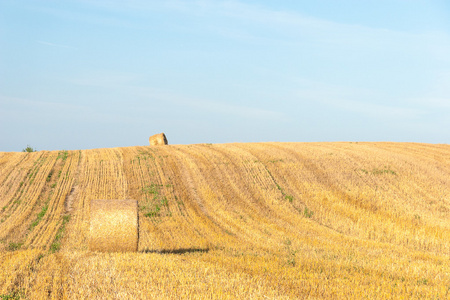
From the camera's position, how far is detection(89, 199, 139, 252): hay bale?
43.6 ft

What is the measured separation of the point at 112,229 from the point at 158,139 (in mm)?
24299

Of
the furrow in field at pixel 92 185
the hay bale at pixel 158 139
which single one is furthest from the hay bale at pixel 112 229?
the hay bale at pixel 158 139

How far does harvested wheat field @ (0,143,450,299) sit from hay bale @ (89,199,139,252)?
0.41 metres

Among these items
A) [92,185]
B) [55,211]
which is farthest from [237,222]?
[92,185]

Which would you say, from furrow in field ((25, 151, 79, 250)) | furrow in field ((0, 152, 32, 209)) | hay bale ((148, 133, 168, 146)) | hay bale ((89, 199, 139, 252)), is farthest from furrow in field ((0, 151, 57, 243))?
hay bale ((148, 133, 168, 146))

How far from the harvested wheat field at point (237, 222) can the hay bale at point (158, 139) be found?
15.2 ft

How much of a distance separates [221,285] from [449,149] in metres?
31.2

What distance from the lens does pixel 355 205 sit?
21594mm

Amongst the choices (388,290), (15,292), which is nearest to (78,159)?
(15,292)

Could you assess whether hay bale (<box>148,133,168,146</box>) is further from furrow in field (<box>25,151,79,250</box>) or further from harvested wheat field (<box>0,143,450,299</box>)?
furrow in field (<box>25,151,79,250</box>)

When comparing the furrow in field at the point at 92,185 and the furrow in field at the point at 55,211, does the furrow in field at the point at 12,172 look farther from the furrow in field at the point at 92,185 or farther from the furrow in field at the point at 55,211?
the furrow in field at the point at 92,185

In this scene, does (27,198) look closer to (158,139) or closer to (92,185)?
(92,185)

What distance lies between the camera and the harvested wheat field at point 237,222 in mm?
9117

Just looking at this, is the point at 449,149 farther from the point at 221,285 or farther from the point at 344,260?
the point at 221,285
